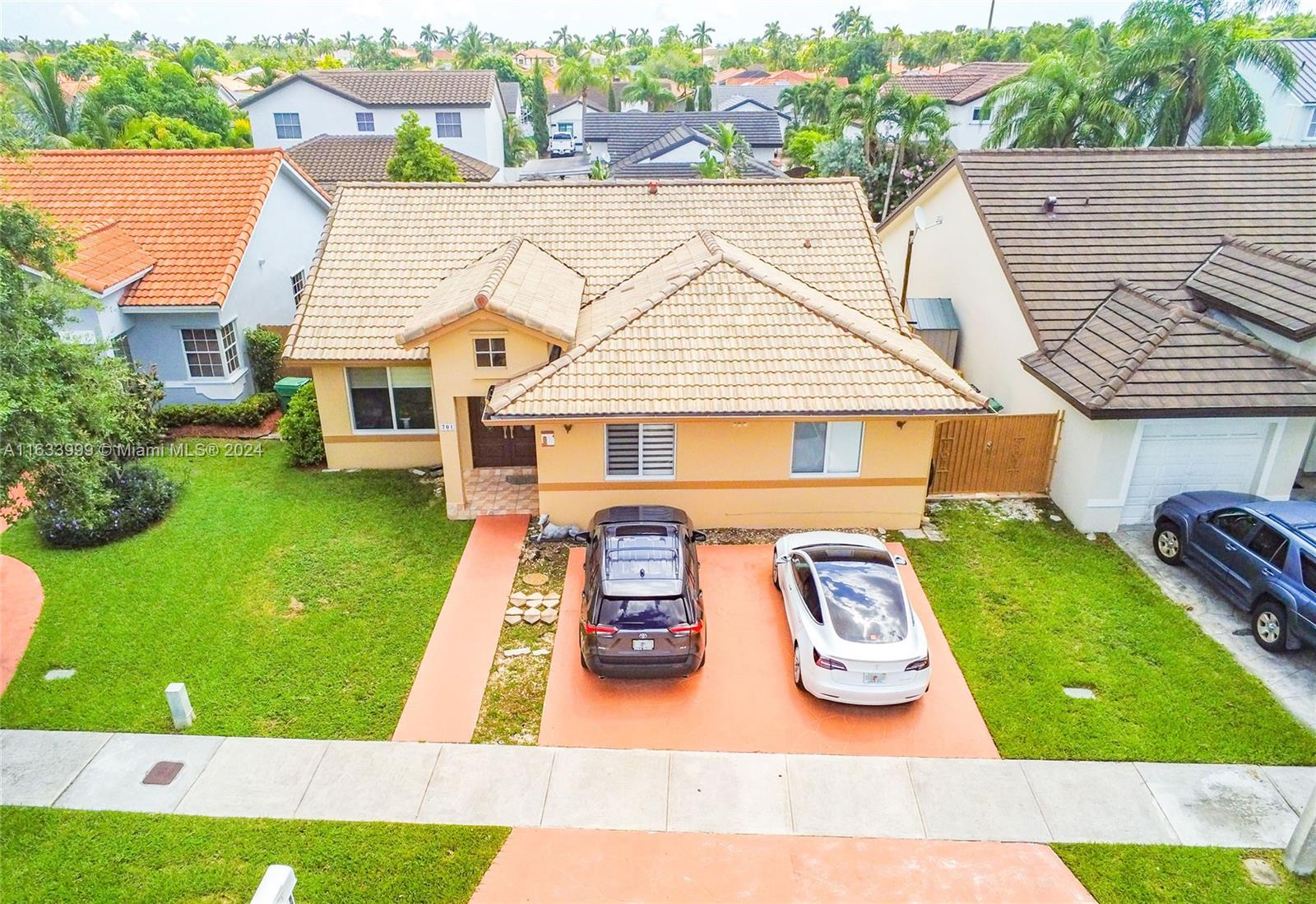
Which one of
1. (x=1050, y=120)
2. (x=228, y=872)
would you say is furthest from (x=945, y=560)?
(x=1050, y=120)

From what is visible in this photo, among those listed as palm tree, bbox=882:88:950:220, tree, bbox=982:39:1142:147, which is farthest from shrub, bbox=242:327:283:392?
tree, bbox=982:39:1142:147

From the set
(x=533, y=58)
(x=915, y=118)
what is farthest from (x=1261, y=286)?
(x=533, y=58)

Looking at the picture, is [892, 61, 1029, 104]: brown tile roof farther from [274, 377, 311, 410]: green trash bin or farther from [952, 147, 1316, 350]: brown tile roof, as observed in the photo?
[274, 377, 311, 410]: green trash bin

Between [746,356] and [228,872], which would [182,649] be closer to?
[228,872]

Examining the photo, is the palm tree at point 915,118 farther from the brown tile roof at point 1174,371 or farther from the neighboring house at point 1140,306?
the brown tile roof at point 1174,371

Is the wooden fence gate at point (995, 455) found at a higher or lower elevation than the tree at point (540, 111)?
lower

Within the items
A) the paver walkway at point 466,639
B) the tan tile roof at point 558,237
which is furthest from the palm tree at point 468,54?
the paver walkway at point 466,639
